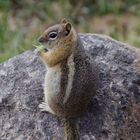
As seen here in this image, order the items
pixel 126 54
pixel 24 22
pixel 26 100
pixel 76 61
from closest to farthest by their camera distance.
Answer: pixel 76 61, pixel 26 100, pixel 126 54, pixel 24 22

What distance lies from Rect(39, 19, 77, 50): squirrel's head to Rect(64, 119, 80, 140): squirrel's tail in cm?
55

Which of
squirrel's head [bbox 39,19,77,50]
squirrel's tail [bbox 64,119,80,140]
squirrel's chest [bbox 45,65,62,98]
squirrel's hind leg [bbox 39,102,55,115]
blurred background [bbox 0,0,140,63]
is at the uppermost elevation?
blurred background [bbox 0,0,140,63]

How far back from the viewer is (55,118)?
4.10m

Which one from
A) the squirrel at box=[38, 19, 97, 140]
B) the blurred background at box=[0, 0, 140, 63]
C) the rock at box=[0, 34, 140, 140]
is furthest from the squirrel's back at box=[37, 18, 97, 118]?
the blurred background at box=[0, 0, 140, 63]

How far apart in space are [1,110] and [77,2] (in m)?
4.46

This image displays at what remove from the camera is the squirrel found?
388 cm

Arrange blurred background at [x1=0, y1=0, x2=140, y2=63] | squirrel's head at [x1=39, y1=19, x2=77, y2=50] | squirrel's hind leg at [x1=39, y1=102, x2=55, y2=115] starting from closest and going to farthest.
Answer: squirrel's head at [x1=39, y1=19, x2=77, y2=50], squirrel's hind leg at [x1=39, y1=102, x2=55, y2=115], blurred background at [x1=0, y1=0, x2=140, y2=63]

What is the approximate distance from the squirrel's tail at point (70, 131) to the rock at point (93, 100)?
0.17ft

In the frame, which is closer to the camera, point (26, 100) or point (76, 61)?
point (76, 61)

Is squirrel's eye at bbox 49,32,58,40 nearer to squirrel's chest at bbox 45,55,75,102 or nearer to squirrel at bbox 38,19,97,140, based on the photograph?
squirrel at bbox 38,19,97,140

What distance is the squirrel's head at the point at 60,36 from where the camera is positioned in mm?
3975

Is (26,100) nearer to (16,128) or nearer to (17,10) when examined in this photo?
(16,128)

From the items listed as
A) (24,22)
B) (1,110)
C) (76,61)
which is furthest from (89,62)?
(24,22)

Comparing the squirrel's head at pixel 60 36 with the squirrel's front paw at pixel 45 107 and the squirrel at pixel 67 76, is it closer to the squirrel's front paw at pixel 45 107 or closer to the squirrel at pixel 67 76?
the squirrel at pixel 67 76
